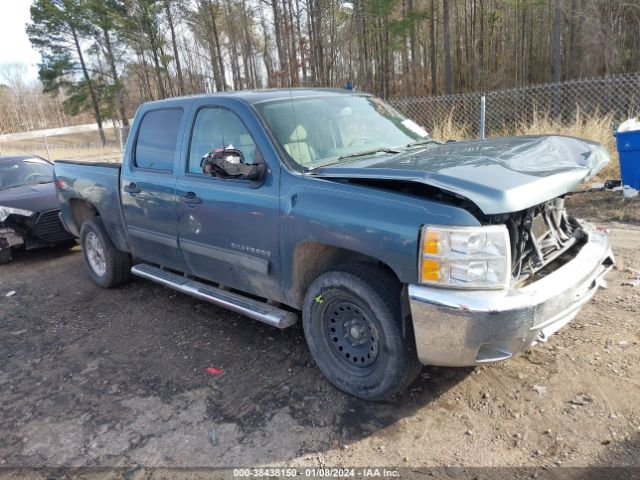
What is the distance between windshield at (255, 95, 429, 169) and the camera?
3.41 m

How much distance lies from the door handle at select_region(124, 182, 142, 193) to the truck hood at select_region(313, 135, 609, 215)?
2092 mm

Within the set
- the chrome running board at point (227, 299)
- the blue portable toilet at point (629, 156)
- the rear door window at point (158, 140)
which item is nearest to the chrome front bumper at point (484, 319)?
the chrome running board at point (227, 299)

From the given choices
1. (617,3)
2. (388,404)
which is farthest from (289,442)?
→ (617,3)

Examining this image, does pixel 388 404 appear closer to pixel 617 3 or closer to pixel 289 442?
pixel 289 442

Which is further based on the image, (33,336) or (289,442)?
(33,336)

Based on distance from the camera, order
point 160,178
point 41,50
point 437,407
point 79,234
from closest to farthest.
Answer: point 437,407
point 160,178
point 79,234
point 41,50

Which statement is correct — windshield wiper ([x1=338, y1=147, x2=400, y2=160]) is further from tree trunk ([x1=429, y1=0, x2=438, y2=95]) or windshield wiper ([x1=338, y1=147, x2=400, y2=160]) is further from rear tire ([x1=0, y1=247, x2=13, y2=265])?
tree trunk ([x1=429, y1=0, x2=438, y2=95])

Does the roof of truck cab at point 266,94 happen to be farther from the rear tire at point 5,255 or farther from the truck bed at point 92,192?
the rear tire at point 5,255

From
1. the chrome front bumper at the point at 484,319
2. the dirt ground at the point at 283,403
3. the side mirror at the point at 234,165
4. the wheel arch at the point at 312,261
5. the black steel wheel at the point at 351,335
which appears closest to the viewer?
the chrome front bumper at the point at 484,319

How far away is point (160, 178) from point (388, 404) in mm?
2644

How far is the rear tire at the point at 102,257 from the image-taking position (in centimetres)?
522

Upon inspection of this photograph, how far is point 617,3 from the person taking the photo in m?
17.4

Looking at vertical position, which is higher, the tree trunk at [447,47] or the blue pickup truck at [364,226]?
the tree trunk at [447,47]

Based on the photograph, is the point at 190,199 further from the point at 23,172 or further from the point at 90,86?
the point at 90,86
